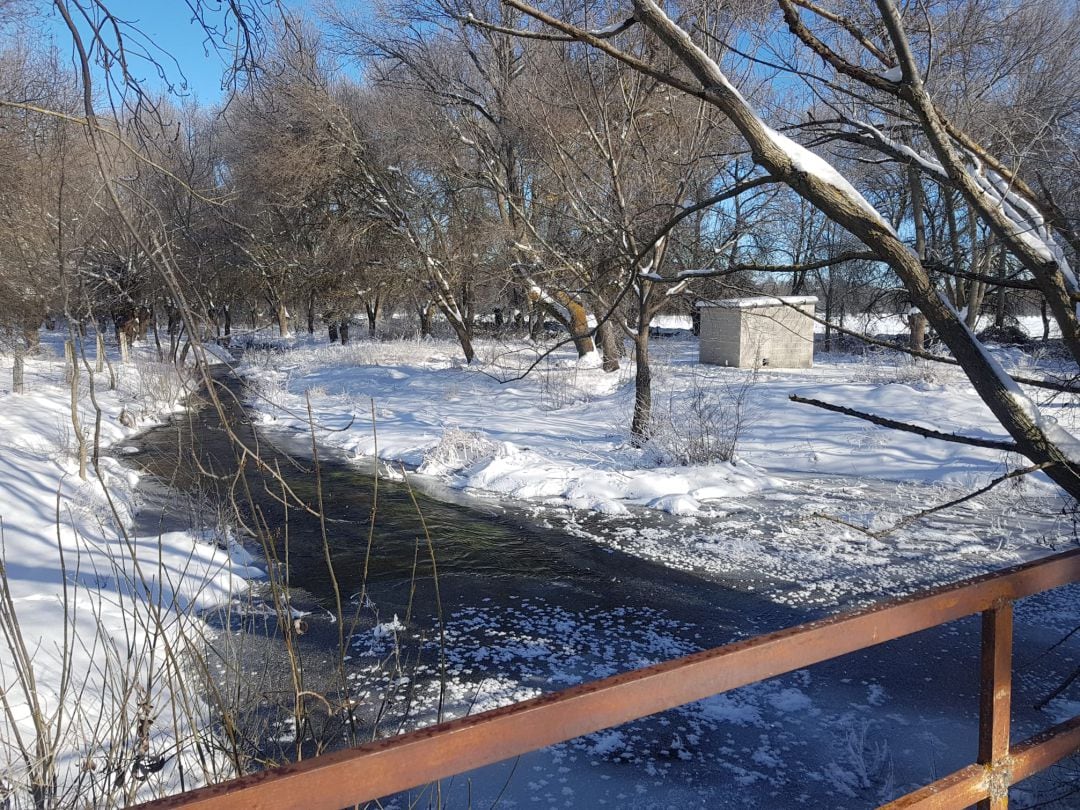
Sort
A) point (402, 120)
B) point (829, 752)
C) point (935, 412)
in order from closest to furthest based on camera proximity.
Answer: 1. point (829, 752)
2. point (935, 412)
3. point (402, 120)

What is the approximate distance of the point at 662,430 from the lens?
38.6 ft

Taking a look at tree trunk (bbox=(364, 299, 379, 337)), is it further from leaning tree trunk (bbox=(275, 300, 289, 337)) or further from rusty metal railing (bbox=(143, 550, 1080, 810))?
rusty metal railing (bbox=(143, 550, 1080, 810))

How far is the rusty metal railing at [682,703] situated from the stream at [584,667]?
1.26 meters

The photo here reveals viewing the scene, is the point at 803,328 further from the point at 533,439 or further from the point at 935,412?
the point at 533,439

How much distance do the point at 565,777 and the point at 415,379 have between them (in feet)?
63.5

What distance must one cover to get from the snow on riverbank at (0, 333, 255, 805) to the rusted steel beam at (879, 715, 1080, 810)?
186cm

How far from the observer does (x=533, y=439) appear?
13859 millimetres

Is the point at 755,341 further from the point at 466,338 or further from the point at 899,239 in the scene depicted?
the point at 899,239

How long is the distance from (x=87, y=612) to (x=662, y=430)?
8018mm

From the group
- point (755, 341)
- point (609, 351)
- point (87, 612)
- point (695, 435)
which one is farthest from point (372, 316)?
point (87, 612)

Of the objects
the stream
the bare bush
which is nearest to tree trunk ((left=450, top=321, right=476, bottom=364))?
the bare bush

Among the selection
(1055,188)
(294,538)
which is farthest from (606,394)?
(1055,188)

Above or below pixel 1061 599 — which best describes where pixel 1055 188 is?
above

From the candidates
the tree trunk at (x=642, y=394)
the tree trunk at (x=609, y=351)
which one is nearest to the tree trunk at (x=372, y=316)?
the tree trunk at (x=609, y=351)
